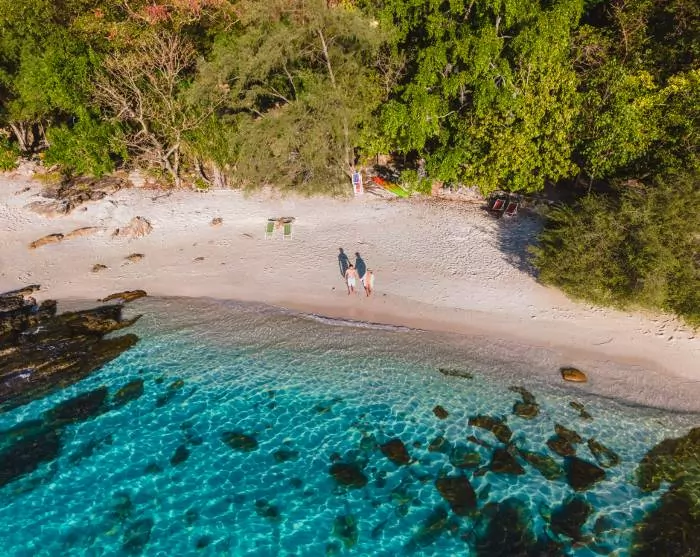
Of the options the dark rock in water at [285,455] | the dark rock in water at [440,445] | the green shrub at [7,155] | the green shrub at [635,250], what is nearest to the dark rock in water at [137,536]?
the dark rock in water at [285,455]

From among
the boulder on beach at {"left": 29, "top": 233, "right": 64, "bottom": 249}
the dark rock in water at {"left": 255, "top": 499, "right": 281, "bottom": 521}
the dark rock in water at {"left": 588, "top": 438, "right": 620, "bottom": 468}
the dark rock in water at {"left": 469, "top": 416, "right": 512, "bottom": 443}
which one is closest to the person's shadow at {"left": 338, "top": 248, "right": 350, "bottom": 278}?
the dark rock in water at {"left": 469, "top": 416, "right": 512, "bottom": 443}

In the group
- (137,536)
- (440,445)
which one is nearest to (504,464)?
(440,445)

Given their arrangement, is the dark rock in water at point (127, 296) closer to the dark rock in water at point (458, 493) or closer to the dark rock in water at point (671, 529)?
the dark rock in water at point (458, 493)

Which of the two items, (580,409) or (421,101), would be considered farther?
(421,101)

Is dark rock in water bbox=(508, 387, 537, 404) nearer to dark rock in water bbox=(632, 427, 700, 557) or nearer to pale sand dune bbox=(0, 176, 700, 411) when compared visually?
pale sand dune bbox=(0, 176, 700, 411)

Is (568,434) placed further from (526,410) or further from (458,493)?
(458,493)
